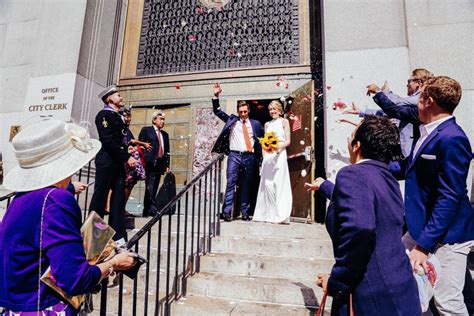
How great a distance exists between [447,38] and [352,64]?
1685 millimetres

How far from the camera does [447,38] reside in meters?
5.67

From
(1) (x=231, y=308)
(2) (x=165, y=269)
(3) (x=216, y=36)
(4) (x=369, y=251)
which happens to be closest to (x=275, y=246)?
(1) (x=231, y=308)

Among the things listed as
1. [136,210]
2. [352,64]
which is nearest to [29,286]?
[352,64]

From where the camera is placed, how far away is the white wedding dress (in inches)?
228

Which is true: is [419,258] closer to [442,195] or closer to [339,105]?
[442,195]

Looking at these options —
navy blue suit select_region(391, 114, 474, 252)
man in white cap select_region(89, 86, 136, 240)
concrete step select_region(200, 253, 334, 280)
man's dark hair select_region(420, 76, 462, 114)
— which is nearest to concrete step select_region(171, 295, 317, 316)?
concrete step select_region(200, 253, 334, 280)

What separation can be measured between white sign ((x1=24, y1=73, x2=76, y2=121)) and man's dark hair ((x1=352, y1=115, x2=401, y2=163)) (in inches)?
265

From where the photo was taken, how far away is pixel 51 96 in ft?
24.0

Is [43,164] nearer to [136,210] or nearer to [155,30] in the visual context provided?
[136,210]

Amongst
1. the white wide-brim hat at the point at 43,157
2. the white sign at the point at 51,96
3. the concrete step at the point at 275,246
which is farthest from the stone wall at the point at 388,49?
the white sign at the point at 51,96

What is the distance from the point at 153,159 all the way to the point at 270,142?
2.32 m

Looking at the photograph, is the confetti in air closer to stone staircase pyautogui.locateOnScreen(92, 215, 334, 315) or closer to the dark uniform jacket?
stone staircase pyautogui.locateOnScreen(92, 215, 334, 315)

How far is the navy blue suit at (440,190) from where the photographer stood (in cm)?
206

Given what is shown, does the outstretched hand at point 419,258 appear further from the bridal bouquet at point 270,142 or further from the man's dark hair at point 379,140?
the bridal bouquet at point 270,142
